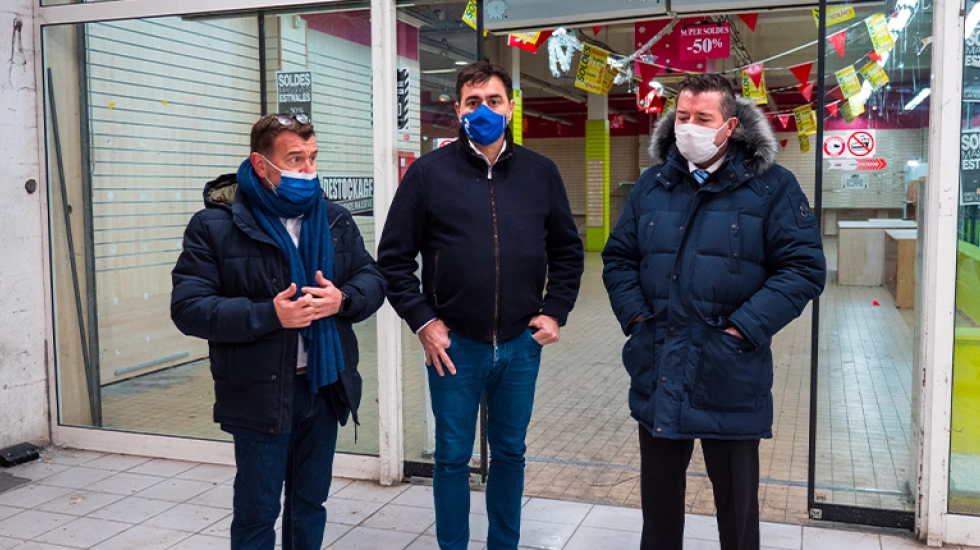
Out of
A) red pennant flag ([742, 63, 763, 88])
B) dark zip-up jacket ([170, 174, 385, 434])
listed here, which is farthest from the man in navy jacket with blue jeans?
red pennant flag ([742, 63, 763, 88])

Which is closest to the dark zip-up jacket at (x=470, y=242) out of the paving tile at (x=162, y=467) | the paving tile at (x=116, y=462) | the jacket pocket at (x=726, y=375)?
the jacket pocket at (x=726, y=375)

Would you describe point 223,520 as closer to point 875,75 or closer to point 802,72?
point 875,75

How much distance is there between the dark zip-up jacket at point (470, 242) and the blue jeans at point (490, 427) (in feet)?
0.28

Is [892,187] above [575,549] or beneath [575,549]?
above

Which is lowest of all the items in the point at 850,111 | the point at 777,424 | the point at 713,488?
the point at 777,424

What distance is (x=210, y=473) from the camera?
4355 mm

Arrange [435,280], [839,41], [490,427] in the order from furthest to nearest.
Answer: [839,41] → [490,427] → [435,280]

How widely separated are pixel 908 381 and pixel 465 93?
7.39 feet

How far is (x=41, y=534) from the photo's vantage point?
360cm

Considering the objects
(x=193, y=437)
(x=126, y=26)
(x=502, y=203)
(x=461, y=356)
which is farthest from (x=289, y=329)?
(x=126, y=26)

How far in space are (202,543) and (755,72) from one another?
26.3 feet

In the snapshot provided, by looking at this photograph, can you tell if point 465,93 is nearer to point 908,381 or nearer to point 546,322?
point 546,322

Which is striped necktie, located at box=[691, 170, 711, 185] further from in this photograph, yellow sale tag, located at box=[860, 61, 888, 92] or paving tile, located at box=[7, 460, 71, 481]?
paving tile, located at box=[7, 460, 71, 481]

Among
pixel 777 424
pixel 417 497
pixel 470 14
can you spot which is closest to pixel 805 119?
pixel 777 424
